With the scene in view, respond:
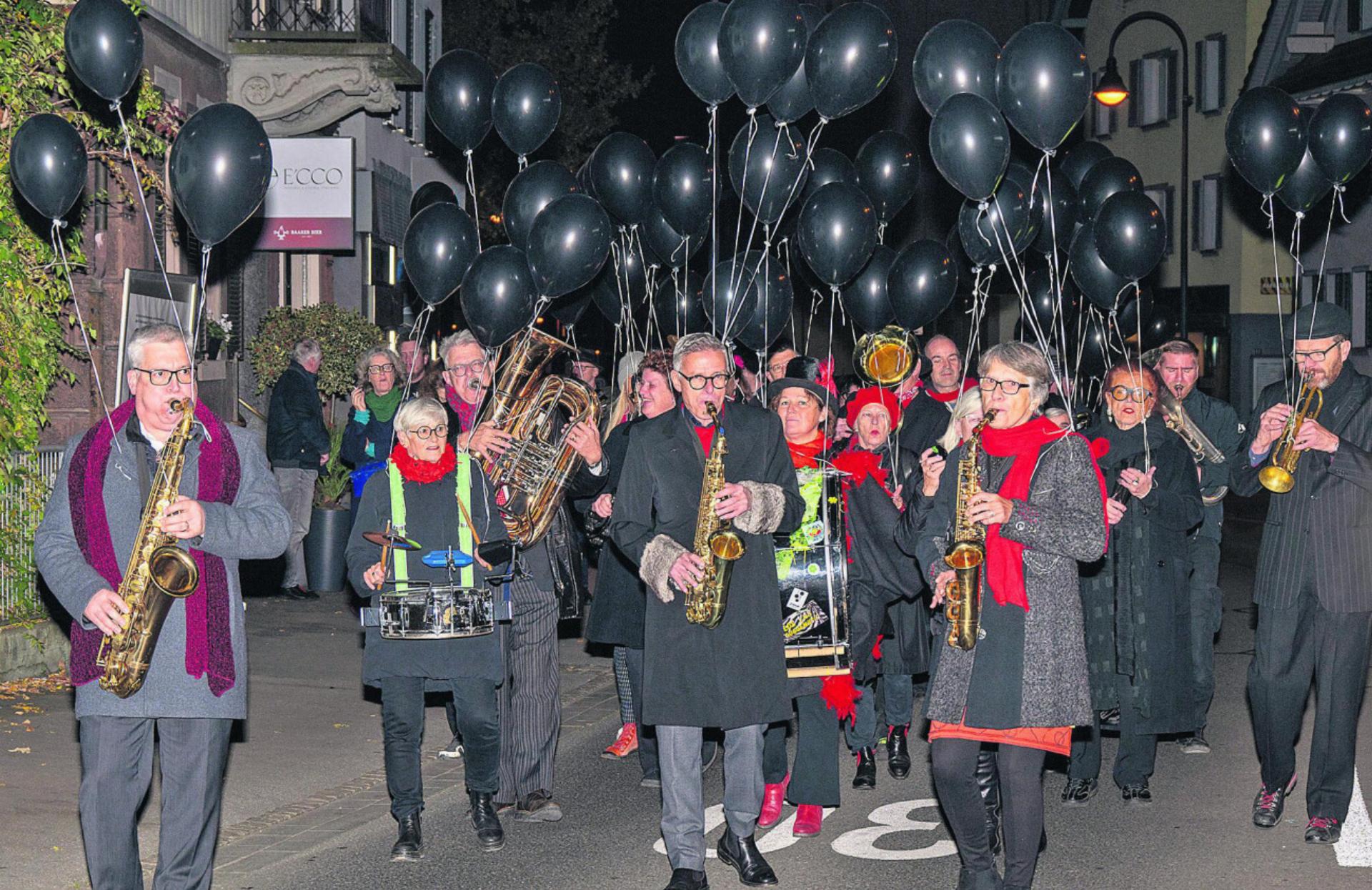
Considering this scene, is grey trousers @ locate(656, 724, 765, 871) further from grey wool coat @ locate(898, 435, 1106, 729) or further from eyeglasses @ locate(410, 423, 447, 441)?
eyeglasses @ locate(410, 423, 447, 441)

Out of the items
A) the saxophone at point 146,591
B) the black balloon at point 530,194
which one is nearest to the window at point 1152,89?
the black balloon at point 530,194

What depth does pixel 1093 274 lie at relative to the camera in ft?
36.5

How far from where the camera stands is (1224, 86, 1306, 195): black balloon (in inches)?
385

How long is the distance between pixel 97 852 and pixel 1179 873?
4.09 metres

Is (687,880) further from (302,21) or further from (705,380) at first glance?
(302,21)

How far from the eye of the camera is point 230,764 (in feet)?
28.2

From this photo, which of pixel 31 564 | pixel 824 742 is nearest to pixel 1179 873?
pixel 824 742

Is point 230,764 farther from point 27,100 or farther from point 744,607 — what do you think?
point 27,100

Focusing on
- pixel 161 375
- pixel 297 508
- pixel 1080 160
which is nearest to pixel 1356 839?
pixel 161 375

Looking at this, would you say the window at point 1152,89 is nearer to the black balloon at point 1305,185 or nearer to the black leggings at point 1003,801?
the black balloon at point 1305,185

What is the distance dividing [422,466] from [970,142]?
332 centimetres

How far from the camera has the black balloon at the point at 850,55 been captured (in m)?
9.27

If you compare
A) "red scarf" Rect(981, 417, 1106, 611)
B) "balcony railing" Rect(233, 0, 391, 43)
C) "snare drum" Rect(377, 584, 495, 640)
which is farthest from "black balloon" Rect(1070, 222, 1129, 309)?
"balcony railing" Rect(233, 0, 391, 43)

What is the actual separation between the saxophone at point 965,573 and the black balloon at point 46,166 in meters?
5.02
